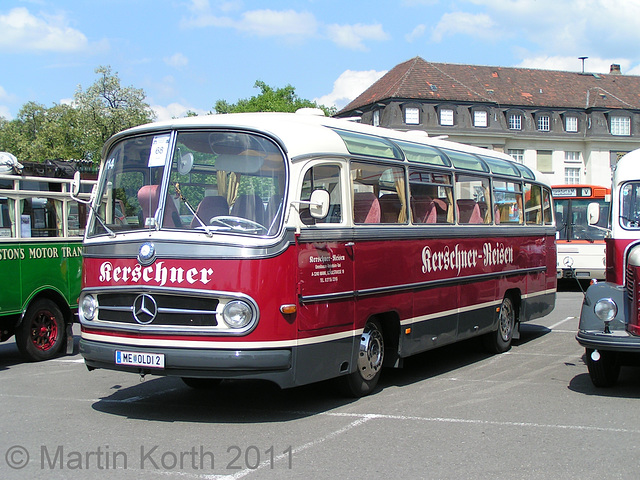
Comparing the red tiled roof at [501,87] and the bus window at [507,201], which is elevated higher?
the red tiled roof at [501,87]

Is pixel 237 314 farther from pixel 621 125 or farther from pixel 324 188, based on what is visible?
pixel 621 125

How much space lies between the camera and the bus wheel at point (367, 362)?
828 cm

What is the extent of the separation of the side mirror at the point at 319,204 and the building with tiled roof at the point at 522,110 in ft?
185

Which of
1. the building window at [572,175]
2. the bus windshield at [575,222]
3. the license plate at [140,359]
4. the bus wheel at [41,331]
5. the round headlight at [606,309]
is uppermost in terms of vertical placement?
the building window at [572,175]

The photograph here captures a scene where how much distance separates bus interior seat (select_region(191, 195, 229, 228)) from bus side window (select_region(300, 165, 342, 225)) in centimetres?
74

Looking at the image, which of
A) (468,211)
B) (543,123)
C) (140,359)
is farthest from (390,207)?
(543,123)

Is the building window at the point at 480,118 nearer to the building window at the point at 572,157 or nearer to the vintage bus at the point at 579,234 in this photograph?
the building window at the point at 572,157

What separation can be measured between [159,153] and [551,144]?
221ft

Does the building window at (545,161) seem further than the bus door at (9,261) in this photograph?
Yes

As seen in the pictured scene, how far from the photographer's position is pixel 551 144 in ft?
231

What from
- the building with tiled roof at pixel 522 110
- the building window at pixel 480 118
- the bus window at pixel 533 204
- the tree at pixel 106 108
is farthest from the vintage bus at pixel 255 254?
the building window at pixel 480 118

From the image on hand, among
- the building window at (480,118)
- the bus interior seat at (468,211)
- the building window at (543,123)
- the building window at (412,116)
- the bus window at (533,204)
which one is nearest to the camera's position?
the bus interior seat at (468,211)

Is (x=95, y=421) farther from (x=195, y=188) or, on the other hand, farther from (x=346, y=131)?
(x=346, y=131)

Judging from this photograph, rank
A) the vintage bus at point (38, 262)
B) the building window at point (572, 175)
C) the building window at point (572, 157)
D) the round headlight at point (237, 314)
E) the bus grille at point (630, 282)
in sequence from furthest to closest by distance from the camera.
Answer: the building window at point (572, 157)
the building window at point (572, 175)
the vintage bus at point (38, 262)
the bus grille at point (630, 282)
the round headlight at point (237, 314)
